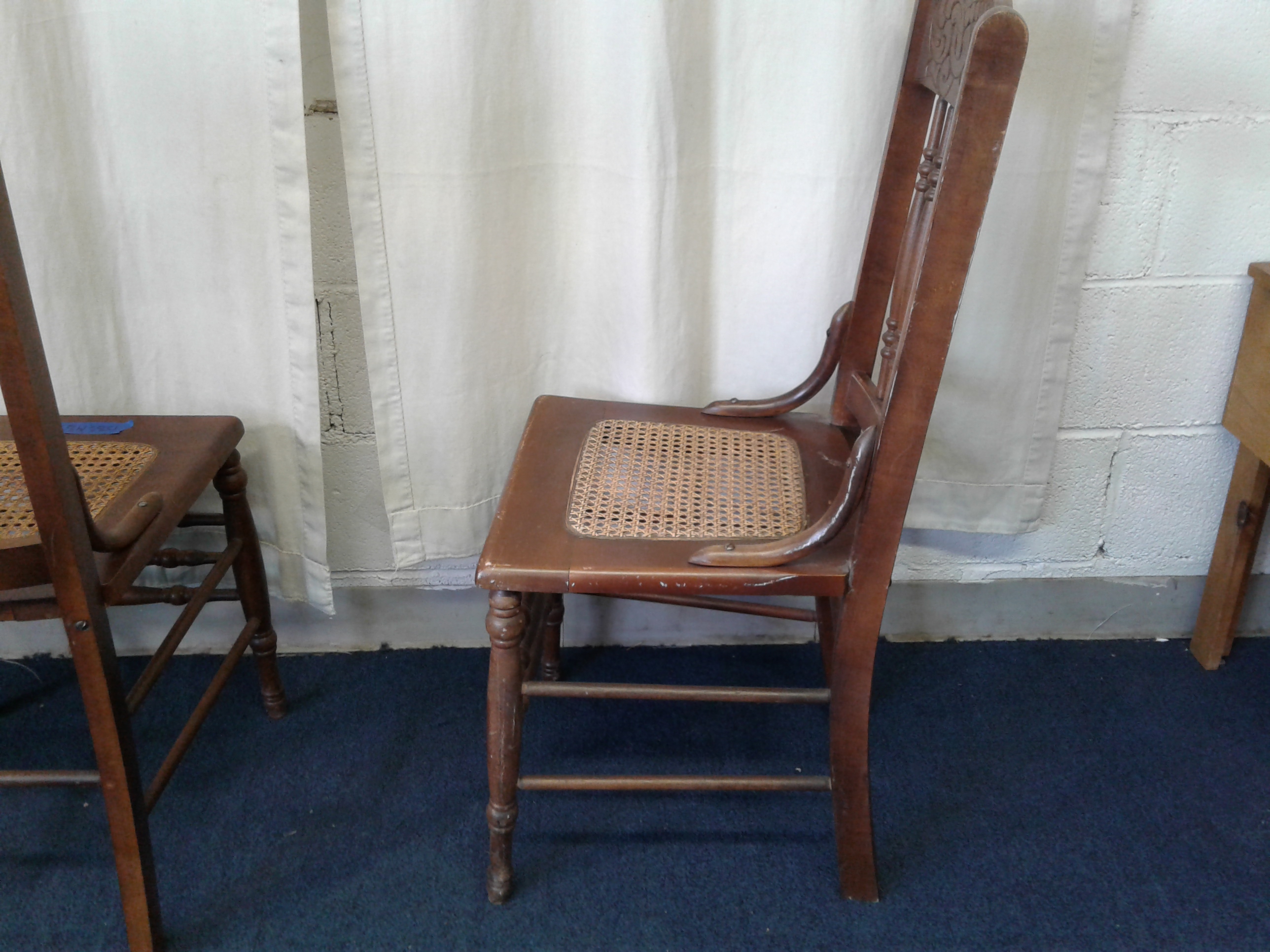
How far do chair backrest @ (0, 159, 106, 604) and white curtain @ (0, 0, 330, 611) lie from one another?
33cm

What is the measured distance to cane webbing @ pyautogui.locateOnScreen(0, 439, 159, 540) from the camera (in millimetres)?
1047

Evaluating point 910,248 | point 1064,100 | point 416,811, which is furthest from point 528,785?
point 1064,100

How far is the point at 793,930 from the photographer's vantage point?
118cm

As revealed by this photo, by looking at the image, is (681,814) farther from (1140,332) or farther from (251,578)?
(1140,332)

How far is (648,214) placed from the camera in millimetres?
1240

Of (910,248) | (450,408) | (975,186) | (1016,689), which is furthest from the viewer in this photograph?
(1016,689)

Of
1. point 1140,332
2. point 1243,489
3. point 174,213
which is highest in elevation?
point 174,213

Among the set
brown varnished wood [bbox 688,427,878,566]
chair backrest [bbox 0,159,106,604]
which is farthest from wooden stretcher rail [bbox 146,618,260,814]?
brown varnished wood [bbox 688,427,878,566]

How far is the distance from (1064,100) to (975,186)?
46 centimetres

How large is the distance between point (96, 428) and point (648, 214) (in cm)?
74

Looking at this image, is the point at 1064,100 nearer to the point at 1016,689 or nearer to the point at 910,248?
the point at 910,248

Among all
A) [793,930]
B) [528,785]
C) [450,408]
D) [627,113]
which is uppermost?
[627,113]

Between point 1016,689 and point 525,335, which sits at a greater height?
point 525,335

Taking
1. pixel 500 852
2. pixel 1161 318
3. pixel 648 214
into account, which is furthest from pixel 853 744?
pixel 1161 318
